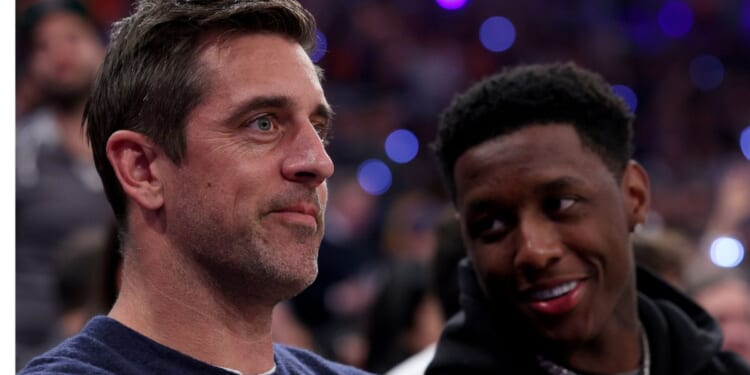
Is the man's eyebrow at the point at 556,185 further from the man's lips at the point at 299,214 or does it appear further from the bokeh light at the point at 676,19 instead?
the bokeh light at the point at 676,19

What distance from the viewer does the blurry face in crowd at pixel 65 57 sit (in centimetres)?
439

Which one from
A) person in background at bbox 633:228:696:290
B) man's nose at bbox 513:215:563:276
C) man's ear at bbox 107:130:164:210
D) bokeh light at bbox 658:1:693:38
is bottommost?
person in background at bbox 633:228:696:290

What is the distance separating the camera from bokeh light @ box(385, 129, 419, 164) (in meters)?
8.39

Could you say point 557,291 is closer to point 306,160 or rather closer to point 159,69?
point 306,160

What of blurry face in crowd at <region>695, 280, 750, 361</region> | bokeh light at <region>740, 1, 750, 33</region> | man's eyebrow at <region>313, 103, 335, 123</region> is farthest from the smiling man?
bokeh light at <region>740, 1, 750, 33</region>

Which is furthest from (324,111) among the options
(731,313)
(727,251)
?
(727,251)

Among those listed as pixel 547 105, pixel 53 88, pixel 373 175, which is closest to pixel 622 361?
pixel 547 105

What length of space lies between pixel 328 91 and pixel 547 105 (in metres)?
6.27

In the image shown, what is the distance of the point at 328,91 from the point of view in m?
8.74

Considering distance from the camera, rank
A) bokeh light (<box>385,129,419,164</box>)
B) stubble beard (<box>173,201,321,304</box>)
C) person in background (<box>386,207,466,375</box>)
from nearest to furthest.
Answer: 1. stubble beard (<box>173,201,321,304</box>)
2. person in background (<box>386,207,466,375</box>)
3. bokeh light (<box>385,129,419,164</box>)

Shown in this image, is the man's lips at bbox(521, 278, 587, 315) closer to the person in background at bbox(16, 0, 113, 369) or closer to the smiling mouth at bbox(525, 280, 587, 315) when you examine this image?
the smiling mouth at bbox(525, 280, 587, 315)

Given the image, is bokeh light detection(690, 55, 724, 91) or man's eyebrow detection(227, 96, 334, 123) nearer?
man's eyebrow detection(227, 96, 334, 123)

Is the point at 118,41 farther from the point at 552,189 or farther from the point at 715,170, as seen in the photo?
the point at 715,170

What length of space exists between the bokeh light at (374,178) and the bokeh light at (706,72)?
3188 mm
